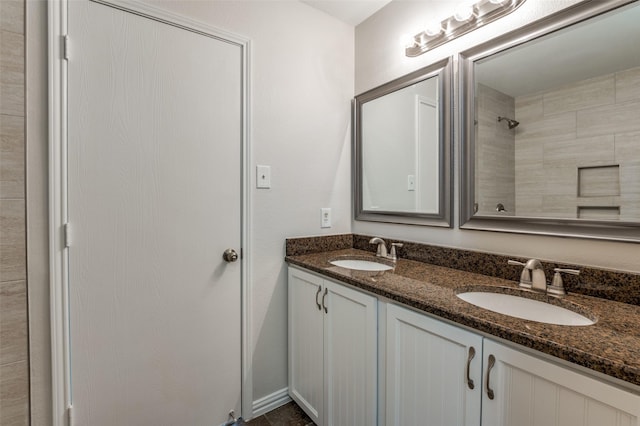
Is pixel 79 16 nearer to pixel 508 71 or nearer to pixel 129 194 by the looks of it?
pixel 129 194

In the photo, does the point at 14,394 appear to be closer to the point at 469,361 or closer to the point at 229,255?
the point at 229,255

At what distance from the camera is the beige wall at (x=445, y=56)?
3.55 feet

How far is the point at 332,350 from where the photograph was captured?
4.66ft

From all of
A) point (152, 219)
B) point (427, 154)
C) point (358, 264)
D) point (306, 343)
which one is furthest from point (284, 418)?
point (427, 154)

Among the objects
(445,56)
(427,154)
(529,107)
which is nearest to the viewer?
(529,107)

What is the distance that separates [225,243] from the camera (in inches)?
61.1

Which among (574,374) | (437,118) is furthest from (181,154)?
(574,374)

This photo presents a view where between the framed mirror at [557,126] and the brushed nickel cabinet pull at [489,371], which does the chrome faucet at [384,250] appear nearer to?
the framed mirror at [557,126]

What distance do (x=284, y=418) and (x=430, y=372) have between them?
3.36 feet

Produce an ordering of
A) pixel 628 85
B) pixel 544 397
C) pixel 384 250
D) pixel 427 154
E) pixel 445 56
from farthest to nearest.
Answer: pixel 384 250 < pixel 427 154 < pixel 445 56 < pixel 628 85 < pixel 544 397

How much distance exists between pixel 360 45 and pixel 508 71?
1015 mm

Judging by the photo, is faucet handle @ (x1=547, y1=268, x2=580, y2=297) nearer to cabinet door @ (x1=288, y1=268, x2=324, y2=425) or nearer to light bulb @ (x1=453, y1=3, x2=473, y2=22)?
cabinet door @ (x1=288, y1=268, x2=324, y2=425)

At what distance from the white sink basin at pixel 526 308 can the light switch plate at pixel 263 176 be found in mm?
1077

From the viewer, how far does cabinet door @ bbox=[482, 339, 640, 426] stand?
65 centimetres
